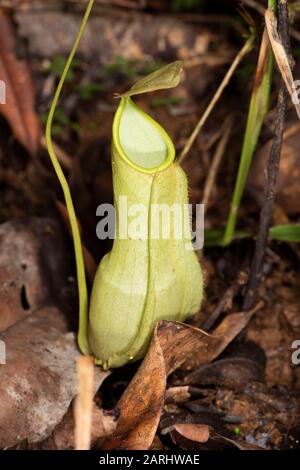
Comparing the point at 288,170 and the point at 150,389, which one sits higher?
the point at 288,170

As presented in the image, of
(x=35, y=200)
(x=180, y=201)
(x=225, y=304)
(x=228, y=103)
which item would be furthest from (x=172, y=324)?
(x=228, y=103)

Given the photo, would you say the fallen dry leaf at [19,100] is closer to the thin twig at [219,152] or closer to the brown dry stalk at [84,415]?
the thin twig at [219,152]

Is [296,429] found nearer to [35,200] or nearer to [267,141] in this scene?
[267,141]

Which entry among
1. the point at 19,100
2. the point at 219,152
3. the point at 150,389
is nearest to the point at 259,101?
the point at 219,152

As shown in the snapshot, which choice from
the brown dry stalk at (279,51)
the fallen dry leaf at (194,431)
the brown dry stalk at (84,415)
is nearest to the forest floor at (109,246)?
the fallen dry leaf at (194,431)

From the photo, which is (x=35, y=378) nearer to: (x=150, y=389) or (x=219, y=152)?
(x=150, y=389)

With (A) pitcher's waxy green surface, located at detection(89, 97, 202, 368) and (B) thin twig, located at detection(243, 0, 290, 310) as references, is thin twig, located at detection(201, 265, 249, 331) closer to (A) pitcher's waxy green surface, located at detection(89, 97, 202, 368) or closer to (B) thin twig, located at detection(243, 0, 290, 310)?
(B) thin twig, located at detection(243, 0, 290, 310)
